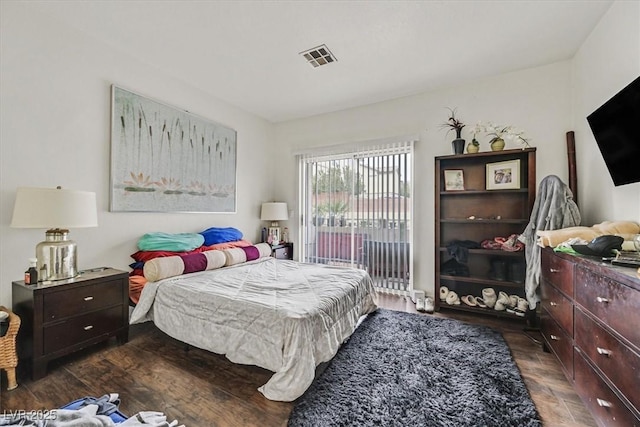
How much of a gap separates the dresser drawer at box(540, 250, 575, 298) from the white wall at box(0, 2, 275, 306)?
138 inches

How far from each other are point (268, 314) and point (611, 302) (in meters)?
1.73

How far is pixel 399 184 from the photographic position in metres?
3.52

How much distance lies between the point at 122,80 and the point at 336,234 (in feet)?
10.0

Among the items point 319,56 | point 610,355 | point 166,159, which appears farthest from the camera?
point 166,159

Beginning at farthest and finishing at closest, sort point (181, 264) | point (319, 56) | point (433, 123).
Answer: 1. point (433, 123)
2. point (319, 56)
3. point (181, 264)

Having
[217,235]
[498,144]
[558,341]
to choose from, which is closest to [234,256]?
[217,235]

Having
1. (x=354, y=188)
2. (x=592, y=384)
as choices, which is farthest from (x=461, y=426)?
(x=354, y=188)

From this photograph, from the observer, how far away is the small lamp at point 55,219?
1735 millimetres

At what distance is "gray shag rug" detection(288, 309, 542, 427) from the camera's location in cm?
141

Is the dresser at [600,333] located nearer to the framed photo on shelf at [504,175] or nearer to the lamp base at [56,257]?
the framed photo on shelf at [504,175]

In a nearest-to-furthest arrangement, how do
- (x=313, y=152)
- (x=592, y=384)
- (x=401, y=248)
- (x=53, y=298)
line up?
(x=592, y=384) < (x=53, y=298) < (x=401, y=248) < (x=313, y=152)

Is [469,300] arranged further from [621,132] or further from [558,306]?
[621,132]

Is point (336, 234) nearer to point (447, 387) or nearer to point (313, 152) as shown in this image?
point (313, 152)

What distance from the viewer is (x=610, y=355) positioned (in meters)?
1.18
